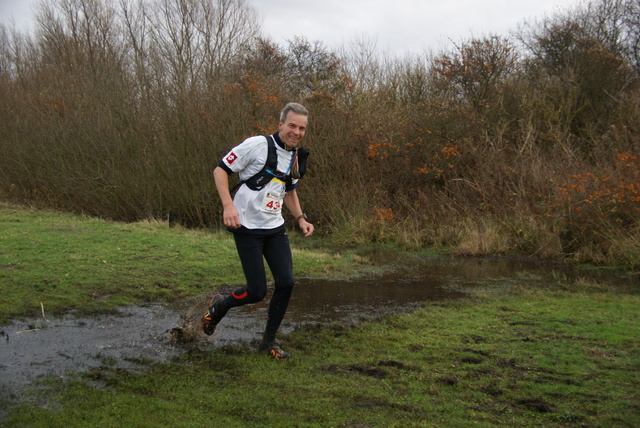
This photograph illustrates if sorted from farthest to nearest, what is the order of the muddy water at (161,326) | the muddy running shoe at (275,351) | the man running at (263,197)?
the muddy running shoe at (275,351), the man running at (263,197), the muddy water at (161,326)

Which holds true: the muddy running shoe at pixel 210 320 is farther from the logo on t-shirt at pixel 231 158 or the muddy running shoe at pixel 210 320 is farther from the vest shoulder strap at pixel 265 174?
the logo on t-shirt at pixel 231 158

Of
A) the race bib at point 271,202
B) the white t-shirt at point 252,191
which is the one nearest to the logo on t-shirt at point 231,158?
the white t-shirt at point 252,191

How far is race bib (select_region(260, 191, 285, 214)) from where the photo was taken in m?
5.34

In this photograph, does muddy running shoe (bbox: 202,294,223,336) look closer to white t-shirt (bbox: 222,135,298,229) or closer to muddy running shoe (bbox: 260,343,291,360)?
muddy running shoe (bbox: 260,343,291,360)

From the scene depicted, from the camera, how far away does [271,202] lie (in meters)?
5.39

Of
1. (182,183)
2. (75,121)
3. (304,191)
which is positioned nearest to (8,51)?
(75,121)

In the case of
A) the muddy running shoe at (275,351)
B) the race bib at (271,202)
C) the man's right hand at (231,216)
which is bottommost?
the muddy running shoe at (275,351)

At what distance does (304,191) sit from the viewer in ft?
56.5


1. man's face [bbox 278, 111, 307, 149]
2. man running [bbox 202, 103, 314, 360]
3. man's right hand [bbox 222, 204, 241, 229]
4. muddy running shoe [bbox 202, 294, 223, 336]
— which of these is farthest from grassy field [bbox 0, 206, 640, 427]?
man's face [bbox 278, 111, 307, 149]

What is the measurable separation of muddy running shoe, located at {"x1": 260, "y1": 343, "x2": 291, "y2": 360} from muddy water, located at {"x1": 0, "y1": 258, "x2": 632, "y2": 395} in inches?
19.6

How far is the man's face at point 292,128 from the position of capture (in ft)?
17.4

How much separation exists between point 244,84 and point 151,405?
14.4 meters

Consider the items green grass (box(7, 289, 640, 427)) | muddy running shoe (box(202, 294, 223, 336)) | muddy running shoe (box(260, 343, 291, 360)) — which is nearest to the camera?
green grass (box(7, 289, 640, 427))

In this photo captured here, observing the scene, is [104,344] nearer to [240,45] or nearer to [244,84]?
[244,84]
